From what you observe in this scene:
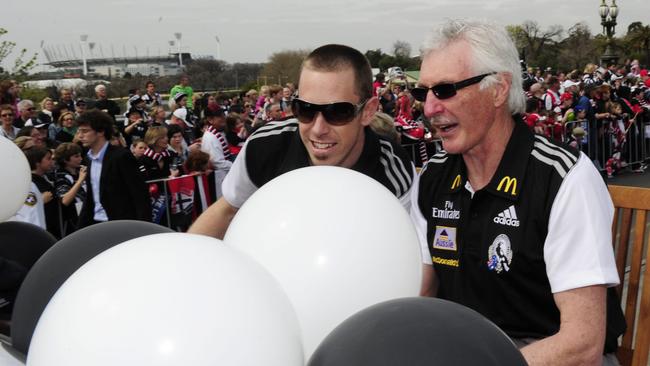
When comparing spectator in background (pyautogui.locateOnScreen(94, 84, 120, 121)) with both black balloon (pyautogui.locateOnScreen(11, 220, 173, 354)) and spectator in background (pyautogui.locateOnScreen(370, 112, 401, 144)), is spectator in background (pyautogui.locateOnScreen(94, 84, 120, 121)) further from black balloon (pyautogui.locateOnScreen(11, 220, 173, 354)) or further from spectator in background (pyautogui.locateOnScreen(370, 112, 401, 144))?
black balloon (pyautogui.locateOnScreen(11, 220, 173, 354))

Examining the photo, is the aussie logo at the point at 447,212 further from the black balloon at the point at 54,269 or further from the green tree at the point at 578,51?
the green tree at the point at 578,51

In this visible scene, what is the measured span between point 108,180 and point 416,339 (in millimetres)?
4790

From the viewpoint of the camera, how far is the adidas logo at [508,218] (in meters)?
2.15

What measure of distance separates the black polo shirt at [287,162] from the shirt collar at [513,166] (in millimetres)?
469

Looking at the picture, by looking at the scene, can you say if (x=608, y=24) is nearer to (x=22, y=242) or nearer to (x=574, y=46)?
(x=574, y=46)

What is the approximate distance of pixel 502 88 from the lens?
227 centimetres

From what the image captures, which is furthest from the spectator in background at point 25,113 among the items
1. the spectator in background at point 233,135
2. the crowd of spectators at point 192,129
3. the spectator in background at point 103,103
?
the spectator in background at point 233,135

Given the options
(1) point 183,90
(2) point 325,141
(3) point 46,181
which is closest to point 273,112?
(1) point 183,90

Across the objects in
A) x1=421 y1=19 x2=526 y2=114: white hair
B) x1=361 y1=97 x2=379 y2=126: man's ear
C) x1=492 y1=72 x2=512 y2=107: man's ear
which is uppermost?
x1=421 y1=19 x2=526 y2=114: white hair

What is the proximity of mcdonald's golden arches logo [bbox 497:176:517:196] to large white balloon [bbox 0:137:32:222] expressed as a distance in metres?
2.05

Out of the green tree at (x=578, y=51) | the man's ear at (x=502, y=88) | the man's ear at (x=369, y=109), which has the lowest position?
the green tree at (x=578, y=51)

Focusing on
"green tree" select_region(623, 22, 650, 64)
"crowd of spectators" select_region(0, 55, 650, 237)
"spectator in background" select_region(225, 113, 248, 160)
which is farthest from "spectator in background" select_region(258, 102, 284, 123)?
"green tree" select_region(623, 22, 650, 64)

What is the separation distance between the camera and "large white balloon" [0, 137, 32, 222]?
9.23ft

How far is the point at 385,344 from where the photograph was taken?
1.30m
